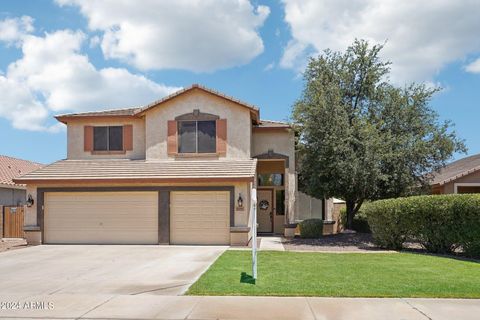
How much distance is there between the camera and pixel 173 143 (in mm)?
20891

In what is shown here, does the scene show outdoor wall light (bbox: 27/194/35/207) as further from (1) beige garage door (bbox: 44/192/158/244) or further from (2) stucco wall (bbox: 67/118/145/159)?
(2) stucco wall (bbox: 67/118/145/159)

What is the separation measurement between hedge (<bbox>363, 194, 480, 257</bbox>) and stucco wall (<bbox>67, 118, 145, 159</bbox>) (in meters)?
10.9

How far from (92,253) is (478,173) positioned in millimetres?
19915

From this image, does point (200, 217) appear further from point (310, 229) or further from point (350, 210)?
point (350, 210)

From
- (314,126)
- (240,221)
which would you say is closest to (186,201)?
(240,221)

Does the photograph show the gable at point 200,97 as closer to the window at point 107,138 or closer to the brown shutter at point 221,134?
the brown shutter at point 221,134

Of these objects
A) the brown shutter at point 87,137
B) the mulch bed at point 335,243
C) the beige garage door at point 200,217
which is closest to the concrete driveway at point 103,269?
the beige garage door at point 200,217

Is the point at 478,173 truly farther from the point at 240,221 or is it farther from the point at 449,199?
the point at 240,221

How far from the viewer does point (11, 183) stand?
91.9ft

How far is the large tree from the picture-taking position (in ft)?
61.9

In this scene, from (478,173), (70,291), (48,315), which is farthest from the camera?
A: (478,173)

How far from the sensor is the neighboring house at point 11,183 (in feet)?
91.2

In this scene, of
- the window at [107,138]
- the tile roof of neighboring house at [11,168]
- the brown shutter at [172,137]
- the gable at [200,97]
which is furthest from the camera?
the tile roof of neighboring house at [11,168]

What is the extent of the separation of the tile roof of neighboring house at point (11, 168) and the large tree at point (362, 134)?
18039 millimetres
